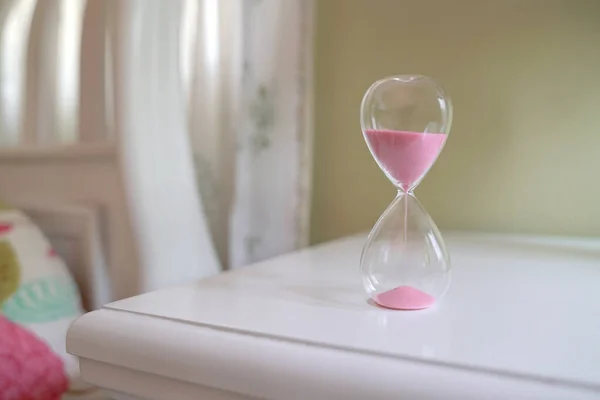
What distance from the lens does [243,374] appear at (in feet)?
1.17

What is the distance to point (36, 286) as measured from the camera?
0.71 m

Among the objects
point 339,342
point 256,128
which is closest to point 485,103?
point 256,128

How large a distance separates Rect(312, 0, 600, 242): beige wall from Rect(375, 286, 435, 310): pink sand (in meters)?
0.50

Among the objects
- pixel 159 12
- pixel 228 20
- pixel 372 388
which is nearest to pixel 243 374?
pixel 372 388

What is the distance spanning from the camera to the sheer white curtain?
0.77 m

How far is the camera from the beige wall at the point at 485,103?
0.85 m

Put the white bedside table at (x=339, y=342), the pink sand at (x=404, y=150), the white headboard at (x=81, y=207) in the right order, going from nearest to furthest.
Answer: the white bedside table at (x=339, y=342)
the pink sand at (x=404, y=150)
the white headboard at (x=81, y=207)

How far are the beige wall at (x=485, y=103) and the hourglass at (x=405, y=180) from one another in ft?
1.58

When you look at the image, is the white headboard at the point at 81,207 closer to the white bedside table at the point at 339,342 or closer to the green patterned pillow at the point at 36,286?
the green patterned pillow at the point at 36,286

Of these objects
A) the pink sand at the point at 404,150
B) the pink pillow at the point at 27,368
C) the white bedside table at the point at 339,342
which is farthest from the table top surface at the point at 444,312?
the pink pillow at the point at 27,368

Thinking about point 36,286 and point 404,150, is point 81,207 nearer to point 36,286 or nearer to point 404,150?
point 36,286

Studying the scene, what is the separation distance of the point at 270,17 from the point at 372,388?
74cm

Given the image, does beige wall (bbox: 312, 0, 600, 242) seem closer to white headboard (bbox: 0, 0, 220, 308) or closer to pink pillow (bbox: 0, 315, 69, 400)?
white headboard (bbox: 0, 0, 220, 308)

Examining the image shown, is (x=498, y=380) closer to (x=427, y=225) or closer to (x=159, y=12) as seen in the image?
(x=427, y=225)
